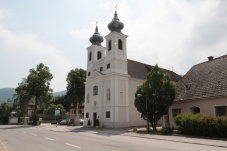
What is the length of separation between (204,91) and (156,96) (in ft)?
16.9

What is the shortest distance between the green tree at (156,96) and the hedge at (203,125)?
13.6 feet

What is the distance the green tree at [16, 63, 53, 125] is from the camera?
54.9 metres

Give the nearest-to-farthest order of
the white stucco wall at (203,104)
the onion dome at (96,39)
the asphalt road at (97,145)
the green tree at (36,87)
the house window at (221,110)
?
the asphalt road at (97,145) < the house window at (221,110) < the white stucco wall at (203,104) < the onion dome at (96,39) < the green tree at (36,87)

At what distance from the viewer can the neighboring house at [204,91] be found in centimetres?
2148

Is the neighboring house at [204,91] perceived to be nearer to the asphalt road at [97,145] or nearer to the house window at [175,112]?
the house window at [175,112]

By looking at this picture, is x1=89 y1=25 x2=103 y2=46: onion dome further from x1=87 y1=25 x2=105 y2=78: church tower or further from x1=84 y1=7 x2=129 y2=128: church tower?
x1=84 y1=7 x2=129 y2=128: church tower

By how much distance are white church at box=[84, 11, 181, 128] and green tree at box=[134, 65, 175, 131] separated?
10386 mm

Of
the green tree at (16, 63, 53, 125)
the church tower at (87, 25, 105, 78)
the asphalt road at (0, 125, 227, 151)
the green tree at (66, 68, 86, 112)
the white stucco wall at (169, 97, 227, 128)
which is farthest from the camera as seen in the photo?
the green tree at (66, 68, 86, 112)

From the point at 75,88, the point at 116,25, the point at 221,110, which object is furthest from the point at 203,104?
the point at 75,88

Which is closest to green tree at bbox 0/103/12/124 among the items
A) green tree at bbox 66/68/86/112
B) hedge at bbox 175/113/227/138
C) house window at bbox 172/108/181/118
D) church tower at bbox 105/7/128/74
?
green tree at bbox 66/68/86/112

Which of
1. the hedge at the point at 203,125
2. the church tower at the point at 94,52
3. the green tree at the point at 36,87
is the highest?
the church tower at the point at 94,52

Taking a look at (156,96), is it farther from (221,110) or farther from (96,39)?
(96,39)

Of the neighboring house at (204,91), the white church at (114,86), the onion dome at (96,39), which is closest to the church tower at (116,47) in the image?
the white church at (114,86)

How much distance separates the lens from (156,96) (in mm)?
25484
